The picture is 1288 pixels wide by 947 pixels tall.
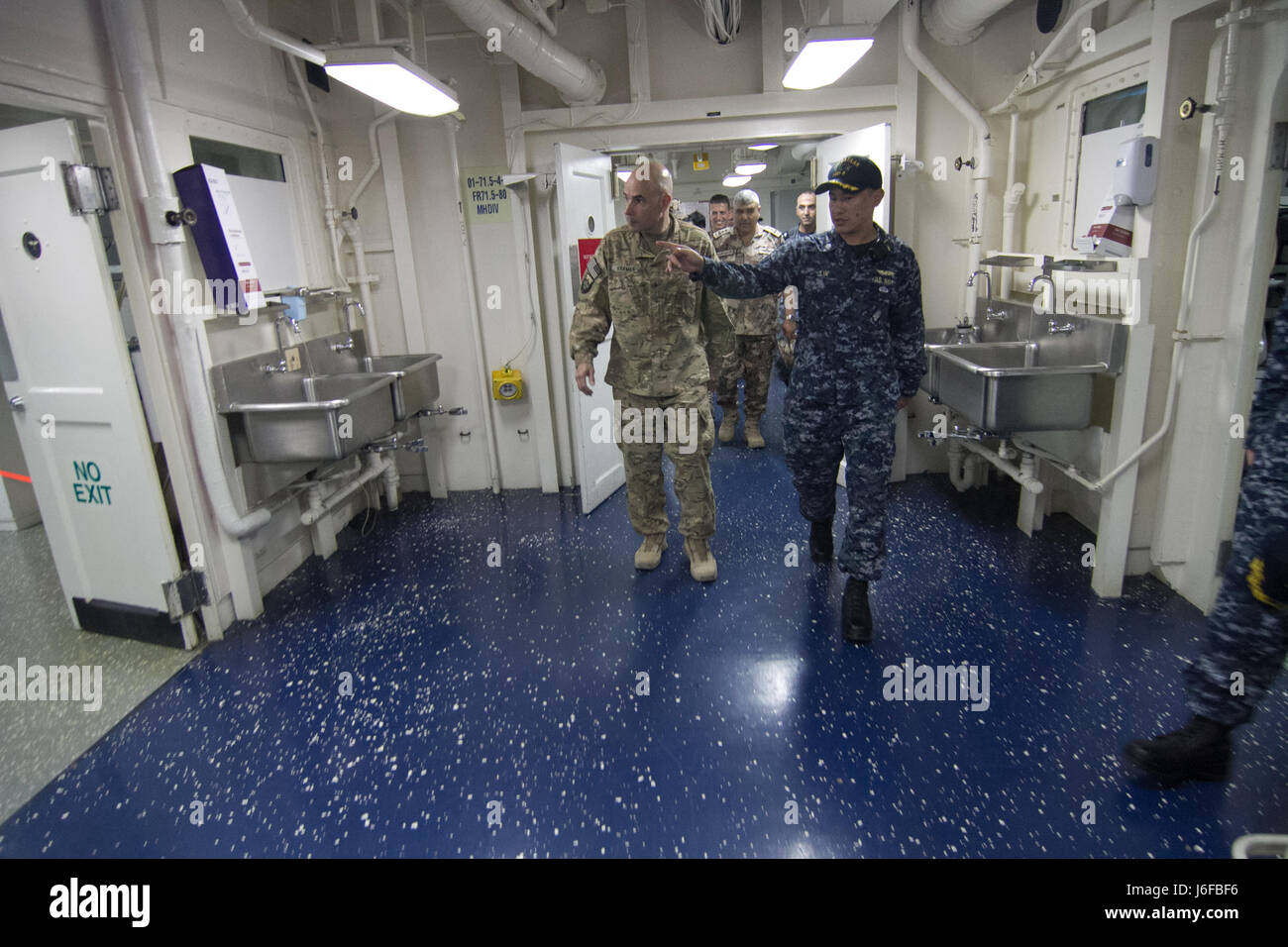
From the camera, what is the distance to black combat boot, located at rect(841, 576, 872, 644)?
2.75 m

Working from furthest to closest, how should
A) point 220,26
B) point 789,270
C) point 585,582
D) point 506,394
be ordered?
1. point 506,394
2. point 585,582
3. point 220,26
4. point 789,270

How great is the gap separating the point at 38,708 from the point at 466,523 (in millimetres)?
2038

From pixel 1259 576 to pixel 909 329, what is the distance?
4.41 feet

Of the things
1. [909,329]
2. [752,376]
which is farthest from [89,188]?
[752,376]

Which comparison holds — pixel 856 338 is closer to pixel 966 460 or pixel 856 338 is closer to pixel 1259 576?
pixel 1259 576

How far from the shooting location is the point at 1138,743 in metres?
2.02

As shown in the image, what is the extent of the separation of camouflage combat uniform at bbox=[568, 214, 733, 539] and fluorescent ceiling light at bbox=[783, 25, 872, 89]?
0.85 metres

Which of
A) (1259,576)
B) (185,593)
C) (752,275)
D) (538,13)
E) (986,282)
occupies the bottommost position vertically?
(185,593)

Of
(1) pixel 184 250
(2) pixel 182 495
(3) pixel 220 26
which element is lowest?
(2) pixel 182 495

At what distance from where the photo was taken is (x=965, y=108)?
148 inches

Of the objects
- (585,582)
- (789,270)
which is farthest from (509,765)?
(789,270)

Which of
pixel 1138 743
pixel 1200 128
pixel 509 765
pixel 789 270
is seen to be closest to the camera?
pixel 1138 743

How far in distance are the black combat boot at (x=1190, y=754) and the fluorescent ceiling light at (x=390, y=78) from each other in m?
3.36

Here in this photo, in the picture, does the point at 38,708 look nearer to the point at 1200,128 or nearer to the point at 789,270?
the point at 789,270
